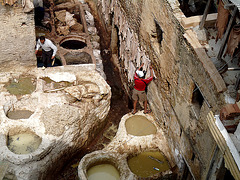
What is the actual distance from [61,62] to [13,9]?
8.26 feet

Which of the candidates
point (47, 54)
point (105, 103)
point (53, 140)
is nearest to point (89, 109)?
point (105, 103)

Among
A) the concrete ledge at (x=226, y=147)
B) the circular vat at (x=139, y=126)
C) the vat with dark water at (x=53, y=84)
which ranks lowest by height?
the circular vat at (x=139, y=126)

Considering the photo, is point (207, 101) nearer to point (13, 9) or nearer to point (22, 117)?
point (22, 117)

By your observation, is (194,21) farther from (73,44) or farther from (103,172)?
(73,44)

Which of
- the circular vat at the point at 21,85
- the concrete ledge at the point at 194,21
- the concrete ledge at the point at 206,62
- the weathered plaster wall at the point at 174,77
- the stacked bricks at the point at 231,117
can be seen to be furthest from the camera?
the circular vat at the point at 21,85

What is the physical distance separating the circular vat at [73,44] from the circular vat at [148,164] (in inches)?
208

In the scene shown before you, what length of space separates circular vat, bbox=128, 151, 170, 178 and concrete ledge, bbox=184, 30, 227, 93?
303 cm

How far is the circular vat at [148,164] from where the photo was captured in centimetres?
848

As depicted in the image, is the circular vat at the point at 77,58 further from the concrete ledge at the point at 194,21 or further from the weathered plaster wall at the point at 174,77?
the concrete ledge at the point at 194,21

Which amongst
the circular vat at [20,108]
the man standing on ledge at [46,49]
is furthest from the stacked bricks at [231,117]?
the man standing on ledge at [46,49]

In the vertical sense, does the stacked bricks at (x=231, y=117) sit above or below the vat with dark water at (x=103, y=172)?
above

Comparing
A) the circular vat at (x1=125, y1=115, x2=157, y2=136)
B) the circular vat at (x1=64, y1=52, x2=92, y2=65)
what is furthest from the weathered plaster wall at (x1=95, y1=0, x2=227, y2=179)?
the circular vat at (x1=64, y1=52, x2=92, y2=65)

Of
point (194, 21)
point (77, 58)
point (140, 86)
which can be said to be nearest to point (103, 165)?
point (140, 86)

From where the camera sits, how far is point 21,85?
32.9ft
